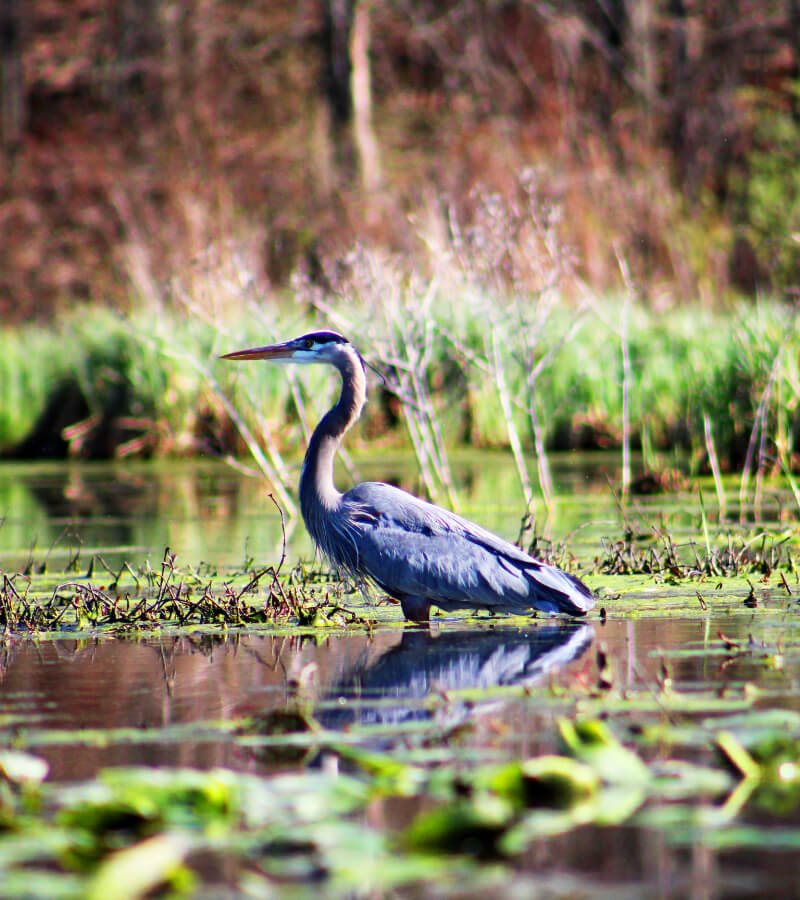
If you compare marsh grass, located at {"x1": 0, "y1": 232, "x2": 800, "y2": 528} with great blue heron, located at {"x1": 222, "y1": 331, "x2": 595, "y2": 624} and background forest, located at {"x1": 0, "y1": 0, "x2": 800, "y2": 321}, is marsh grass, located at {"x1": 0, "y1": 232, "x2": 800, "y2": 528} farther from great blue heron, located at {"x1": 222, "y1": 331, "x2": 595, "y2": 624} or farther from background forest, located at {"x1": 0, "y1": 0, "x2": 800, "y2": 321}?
great blue heron, located at {"x1": 222, "y1": 331, "x2": 595, "y2": 624}

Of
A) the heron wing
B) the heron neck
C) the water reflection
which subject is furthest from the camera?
the heron neck

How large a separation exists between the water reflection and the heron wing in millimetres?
133

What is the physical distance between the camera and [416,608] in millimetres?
6102

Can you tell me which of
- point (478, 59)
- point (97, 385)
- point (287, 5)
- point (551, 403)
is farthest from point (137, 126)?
point (551, 403)

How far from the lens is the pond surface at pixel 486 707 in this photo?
289 cm

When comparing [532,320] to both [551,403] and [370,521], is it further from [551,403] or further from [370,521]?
→ [551,403]

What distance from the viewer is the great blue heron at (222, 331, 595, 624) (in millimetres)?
5848

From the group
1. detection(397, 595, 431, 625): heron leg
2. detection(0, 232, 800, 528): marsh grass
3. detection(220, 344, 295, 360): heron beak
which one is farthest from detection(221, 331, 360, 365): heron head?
detection(0, 232, 800, 528): marsh grass

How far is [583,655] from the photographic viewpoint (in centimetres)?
511

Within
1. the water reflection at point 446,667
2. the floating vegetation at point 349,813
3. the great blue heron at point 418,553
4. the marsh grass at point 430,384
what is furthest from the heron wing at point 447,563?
the marsh grass at point 430,384

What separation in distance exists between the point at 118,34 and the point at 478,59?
7684mm

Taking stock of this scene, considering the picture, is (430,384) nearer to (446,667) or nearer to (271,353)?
(271,353)

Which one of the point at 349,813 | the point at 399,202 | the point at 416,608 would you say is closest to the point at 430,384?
the point at 416,608

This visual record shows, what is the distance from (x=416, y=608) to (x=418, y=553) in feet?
0.87
